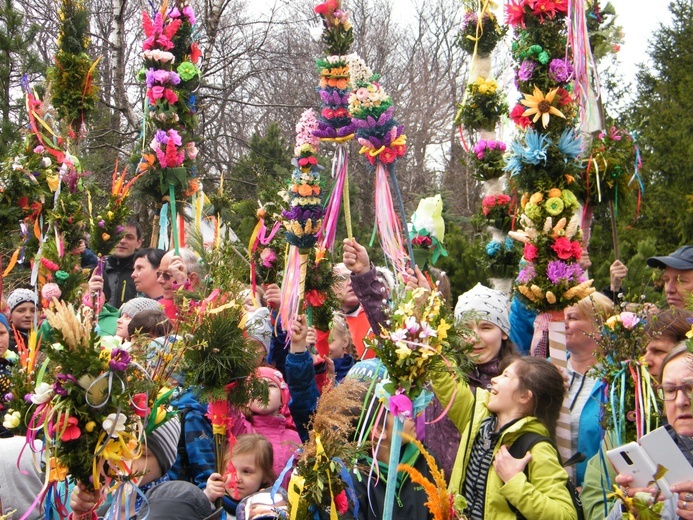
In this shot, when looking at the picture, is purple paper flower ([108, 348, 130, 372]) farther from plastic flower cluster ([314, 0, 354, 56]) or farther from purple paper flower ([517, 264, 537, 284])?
plastic flower cluster ([314, 0, 354, 56])

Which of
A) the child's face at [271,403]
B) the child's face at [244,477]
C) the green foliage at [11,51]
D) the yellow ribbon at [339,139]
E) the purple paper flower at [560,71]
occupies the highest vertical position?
the green foliage at [11,51]

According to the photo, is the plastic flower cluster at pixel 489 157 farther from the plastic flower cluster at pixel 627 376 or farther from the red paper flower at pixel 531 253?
the plastic flower cluster at pixel 627 376

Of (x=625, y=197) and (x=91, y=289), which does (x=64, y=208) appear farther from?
(x=625, y=197)

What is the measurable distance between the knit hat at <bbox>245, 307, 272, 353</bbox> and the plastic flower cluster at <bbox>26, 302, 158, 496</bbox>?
127 cm

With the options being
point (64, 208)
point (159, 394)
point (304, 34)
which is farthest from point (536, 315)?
point (304, 34)

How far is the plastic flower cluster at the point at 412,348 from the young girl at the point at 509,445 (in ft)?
0.97

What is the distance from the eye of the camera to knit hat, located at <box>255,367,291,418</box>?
514 centimetres

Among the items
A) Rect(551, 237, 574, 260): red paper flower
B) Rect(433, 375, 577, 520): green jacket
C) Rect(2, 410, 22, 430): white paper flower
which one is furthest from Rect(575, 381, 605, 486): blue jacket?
Rect(2, 410, 22, 430): white paper flower

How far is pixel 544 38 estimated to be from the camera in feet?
18.9

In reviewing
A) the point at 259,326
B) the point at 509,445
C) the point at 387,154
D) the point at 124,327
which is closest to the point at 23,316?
the point at 124,327

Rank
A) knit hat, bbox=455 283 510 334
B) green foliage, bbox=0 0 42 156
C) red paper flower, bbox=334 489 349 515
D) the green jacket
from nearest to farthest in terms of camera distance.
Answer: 1. red paper flower, bbox=334 489 349 515
2. the green jacket
3. knit hat, bbox=455 283 510 334
4. green foliage, bbox=0 0 42 156

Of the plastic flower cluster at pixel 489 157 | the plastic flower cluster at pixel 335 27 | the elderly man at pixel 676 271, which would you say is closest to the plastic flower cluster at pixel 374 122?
the plastic flower cluster at pixel 335 27

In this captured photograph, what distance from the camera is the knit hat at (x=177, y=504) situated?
3852 millimetres

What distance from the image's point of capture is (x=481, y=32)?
348 inches
